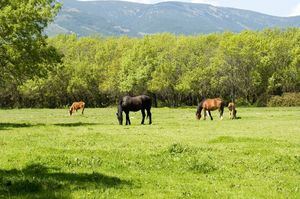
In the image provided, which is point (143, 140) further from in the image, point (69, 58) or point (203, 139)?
point (69, 58)

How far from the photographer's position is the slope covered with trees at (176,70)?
102438 millimetres

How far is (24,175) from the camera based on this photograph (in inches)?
605

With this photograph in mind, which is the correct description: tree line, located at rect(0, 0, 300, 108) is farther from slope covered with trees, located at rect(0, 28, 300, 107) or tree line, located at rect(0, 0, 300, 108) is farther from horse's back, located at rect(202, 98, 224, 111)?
horse's back, located at rect(202, 98, 224, 111)

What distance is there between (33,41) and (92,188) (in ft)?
95.9

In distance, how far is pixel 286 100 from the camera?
321 feet

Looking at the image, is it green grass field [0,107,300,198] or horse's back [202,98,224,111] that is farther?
horse's back [202,98,224,111]

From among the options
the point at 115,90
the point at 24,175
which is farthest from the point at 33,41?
the point at 115,90

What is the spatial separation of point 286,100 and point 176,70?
1043 inches

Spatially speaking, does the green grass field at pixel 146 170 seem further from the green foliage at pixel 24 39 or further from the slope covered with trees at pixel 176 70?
the slope covered with trees at pixel 176 70

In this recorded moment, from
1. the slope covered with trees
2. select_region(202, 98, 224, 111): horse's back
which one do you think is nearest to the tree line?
the slope covered with trees

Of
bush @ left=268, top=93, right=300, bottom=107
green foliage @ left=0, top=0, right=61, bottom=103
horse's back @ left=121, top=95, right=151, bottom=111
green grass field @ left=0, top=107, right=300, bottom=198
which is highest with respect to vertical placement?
green foliage @ left=0, top=0, right=61, bottom=103

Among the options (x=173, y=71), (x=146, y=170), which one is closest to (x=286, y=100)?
(x=173, y=71)

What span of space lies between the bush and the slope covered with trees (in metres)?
3.29

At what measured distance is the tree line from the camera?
102438 mm
